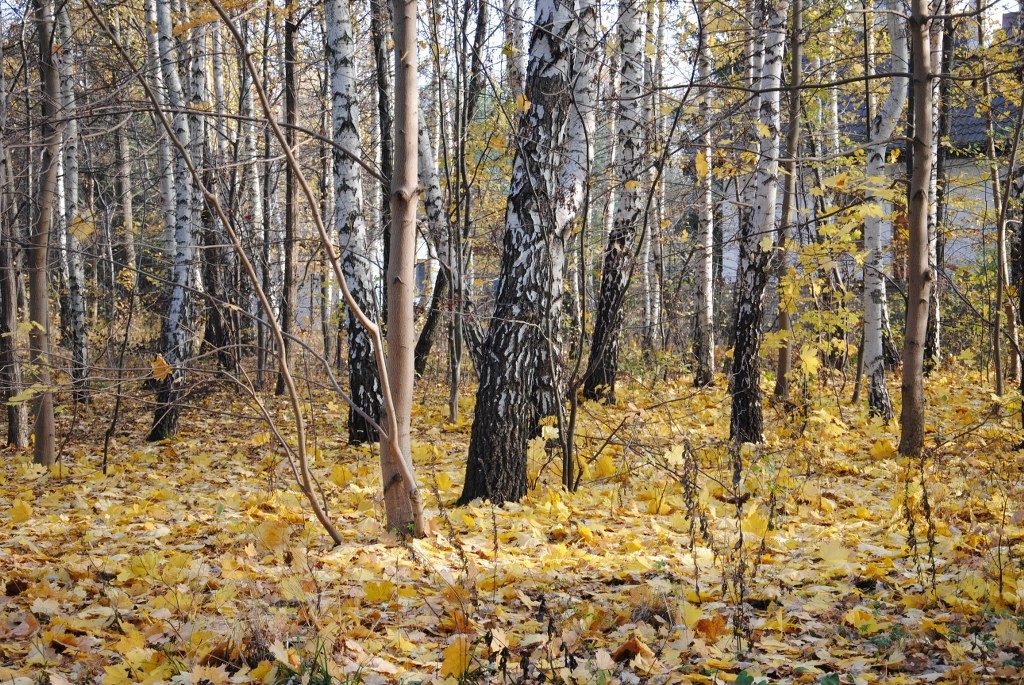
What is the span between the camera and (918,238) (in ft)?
18.2

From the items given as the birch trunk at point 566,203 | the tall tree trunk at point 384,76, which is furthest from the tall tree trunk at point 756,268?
the tall tree trunk at point 384,76

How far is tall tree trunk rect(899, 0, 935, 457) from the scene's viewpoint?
17.4ft

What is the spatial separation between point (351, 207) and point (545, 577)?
4977 millimetres

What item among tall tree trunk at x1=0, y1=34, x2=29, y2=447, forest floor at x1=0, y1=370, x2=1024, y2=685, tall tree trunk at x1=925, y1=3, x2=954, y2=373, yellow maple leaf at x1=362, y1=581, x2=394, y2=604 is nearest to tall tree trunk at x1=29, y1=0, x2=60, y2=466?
tall tree trunk at x1=0, y1=34, x2=29, y2=447

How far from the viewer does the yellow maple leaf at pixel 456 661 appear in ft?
8.67

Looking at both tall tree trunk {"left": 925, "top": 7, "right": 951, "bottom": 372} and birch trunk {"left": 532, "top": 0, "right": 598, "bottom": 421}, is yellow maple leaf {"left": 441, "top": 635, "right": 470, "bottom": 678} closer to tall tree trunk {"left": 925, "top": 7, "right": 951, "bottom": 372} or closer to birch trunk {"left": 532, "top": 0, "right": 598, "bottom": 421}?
birch trunk {"left": 532, "top": 0, "right": 598, "bottom": 421}

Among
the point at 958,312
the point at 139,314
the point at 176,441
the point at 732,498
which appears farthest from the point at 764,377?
the point at 139,314

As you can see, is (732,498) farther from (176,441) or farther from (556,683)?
(176,441)

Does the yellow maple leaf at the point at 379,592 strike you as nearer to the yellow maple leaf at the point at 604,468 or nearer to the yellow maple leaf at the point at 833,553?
the yellow maple leaf at the point at 833,553

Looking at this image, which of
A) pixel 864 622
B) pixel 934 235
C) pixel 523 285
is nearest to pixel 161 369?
pixel 523 285

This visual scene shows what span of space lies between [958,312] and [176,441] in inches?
474

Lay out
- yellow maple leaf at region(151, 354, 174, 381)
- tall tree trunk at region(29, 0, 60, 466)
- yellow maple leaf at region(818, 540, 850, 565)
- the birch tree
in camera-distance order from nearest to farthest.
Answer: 1. yellow maple leaf at region(151, 354, 174, 381)
2. yellow maple leaf at region(818, 540, 850, 565)
3. tall tree trunk at region(29, 0, 60, 466)
4. the birch tree

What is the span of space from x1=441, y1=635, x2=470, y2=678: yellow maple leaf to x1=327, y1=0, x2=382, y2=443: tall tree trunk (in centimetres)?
519

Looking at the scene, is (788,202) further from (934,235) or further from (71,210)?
(71,210)
